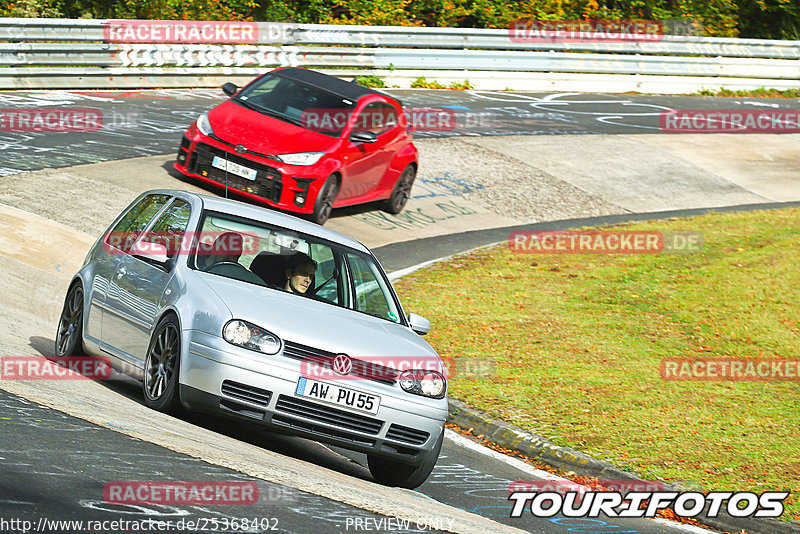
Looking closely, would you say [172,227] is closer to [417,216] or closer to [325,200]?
[325,200]

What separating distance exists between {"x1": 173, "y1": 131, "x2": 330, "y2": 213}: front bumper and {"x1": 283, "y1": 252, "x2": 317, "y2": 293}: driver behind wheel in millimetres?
7157

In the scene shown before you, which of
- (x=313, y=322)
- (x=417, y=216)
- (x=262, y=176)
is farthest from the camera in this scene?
(x=417, y=216)

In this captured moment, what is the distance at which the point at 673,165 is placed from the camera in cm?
2473

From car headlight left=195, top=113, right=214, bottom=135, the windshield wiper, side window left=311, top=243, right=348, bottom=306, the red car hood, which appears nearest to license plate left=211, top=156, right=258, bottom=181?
the red car hood

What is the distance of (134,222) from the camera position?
8859 millimetres

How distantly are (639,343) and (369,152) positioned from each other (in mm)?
6053

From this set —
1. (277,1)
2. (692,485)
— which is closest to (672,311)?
(692,485)

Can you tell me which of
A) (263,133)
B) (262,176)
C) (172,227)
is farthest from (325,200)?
(172,227)

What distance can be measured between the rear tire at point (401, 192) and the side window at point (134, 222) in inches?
367

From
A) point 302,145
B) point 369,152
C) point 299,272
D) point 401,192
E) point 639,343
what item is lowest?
point 639,343

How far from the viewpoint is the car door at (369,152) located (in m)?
16.4

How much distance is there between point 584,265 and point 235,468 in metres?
11.0

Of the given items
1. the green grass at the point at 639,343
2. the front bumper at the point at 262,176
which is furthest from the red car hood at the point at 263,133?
the green grass at the point at 639,343

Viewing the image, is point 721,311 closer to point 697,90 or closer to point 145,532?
point 145,532
